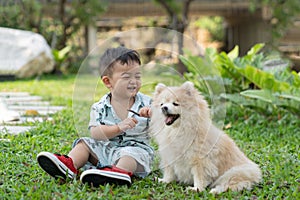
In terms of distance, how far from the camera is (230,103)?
20.7 ft

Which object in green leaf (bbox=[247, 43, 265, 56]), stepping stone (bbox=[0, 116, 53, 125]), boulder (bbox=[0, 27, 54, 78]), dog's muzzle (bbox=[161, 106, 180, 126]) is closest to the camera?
dog's muzzle (bbox=[161, 106, 180, 126])

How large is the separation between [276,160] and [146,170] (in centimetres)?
110

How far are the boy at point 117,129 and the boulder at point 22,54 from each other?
8269 millimetres

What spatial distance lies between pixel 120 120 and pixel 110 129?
102 millimetres

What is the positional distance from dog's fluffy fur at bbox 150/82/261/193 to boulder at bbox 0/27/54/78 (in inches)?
340

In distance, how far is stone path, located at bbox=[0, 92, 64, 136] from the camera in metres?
5.16

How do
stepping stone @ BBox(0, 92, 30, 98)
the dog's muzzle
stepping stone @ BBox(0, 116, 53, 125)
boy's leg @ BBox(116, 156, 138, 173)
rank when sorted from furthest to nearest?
stepping stone @ BBox(0, 92, 30, 98) → stepping stone @ BBox(0, 116, 53, 125) → boy's leg @ BBox(116, 156, 138, 173) → the dog's muzzle

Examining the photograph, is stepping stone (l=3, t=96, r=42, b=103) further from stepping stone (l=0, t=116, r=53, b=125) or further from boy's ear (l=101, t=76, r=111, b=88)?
boy's ear (l=101, t=76, r=111, b=88)

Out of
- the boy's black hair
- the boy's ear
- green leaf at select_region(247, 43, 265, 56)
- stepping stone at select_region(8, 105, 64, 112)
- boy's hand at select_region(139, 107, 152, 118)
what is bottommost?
stepping stone at select_region(8, 105, 64, 112)

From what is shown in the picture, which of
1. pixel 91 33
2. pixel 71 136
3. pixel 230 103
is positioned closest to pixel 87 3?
pixel 91 33

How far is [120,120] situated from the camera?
329 centimetres

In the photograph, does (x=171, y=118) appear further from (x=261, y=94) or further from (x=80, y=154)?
(x=261, y=94)

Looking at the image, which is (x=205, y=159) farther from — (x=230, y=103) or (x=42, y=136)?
(x=230, y=103)

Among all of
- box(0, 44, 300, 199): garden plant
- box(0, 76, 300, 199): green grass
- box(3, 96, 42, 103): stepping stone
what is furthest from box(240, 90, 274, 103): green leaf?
box(3, 96, 42, 103): stepping stone
